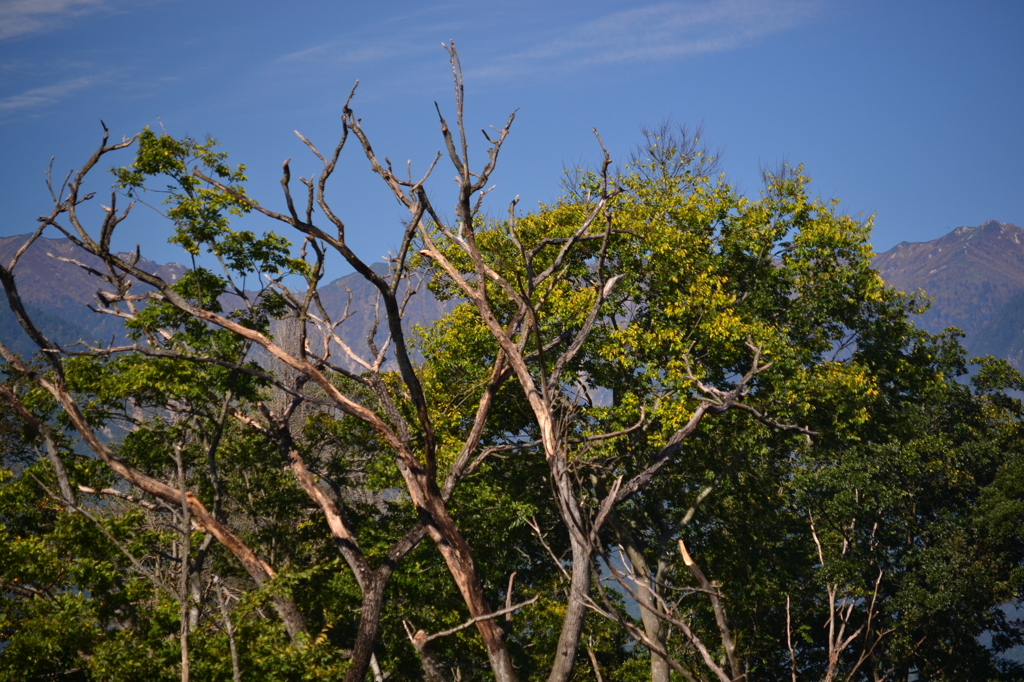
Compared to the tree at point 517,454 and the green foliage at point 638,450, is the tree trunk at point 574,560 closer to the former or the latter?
the tree at point 517,454

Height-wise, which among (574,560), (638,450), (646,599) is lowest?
(574,560)

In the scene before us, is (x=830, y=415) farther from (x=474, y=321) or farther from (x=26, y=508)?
(x=26, y=508)

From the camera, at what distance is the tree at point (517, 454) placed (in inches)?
401

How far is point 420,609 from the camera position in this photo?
1498cm

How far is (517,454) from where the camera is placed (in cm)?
1625

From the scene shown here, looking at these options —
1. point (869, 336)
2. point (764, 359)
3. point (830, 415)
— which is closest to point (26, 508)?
point (764, 359)

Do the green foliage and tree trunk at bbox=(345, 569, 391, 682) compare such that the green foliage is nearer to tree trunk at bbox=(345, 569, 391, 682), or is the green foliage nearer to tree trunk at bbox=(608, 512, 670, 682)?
tree trunk at bbox=(608, 512, 670, 682)

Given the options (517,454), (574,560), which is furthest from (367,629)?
(517,454)

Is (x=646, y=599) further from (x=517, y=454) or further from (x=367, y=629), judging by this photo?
(x=367, y=629)

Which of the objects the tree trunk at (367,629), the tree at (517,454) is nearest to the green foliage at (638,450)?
the tree at (517,454)

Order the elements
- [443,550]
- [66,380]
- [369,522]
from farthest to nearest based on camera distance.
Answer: [369,522]
[66,380]
[443,550]

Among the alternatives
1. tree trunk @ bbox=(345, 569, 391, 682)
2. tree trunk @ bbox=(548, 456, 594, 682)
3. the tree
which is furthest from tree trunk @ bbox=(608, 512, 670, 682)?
tree trunk @ bbox=(345, 569, 391, 682)

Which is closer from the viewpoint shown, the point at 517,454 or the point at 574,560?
the point at 574,560

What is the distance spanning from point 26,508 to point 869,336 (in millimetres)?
16354
